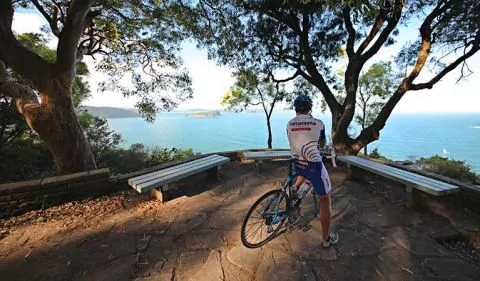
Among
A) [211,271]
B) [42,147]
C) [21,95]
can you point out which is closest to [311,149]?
[211,271]

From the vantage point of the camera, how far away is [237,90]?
13.7 metres

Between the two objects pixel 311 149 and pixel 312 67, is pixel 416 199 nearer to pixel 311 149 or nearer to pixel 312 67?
pixel 311 149

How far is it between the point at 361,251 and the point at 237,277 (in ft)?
4.84

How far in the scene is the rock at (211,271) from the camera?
2.23 meters

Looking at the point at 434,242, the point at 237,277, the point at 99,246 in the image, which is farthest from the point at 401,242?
the point at 99,246

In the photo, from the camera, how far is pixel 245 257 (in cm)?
253

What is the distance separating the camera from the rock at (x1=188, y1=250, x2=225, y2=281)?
2.23 metres

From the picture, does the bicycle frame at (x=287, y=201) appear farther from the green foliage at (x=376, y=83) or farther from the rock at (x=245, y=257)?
the green foliage at (x=376, y=83)

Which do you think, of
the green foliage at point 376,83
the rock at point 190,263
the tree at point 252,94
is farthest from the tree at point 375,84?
the rock at point 190,263

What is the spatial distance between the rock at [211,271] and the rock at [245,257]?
0.48 feet

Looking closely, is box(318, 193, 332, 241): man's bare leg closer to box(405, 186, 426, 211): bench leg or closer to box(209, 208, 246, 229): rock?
box(209, 208, 246, 229): rock

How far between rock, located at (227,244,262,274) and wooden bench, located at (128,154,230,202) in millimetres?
1664

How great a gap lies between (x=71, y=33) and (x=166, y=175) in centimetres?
328

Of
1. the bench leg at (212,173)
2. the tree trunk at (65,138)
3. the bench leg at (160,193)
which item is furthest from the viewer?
the bench leg at (212,173)
